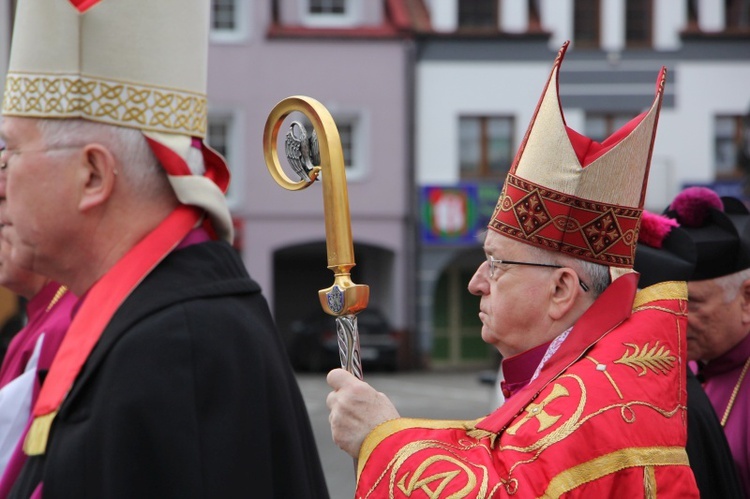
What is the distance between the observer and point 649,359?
283 centimetres

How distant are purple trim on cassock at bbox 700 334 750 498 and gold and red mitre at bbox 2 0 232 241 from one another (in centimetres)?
218

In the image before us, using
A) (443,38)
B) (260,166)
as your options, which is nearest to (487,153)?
(443,38)

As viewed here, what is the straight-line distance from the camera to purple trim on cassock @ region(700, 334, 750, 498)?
162 inches

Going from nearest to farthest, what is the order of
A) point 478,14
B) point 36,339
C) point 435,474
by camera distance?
point 435,474, point 36,339, point 478,14

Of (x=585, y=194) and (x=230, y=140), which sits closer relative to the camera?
(x=585, y=194)

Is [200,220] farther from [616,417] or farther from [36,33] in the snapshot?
[616,417]

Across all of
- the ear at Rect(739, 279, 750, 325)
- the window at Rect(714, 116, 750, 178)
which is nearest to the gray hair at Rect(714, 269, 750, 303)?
the ear at Rect(739, 279, 750, 325)

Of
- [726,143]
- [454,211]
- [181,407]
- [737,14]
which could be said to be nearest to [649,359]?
[181,407]

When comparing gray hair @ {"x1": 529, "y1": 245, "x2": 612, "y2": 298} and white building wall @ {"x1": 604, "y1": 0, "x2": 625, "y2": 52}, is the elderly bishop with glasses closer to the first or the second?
gray hair @ {"x1": 529, "y1": 245, "x2": 612, "y2": 298}

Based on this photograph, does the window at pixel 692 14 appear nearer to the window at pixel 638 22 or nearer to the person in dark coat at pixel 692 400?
the window at pixel 638 22

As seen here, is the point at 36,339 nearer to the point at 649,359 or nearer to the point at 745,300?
the point at 649,359

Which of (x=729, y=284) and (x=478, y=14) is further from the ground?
(x=478, y=14)

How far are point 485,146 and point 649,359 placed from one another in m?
22.7

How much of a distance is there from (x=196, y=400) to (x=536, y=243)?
0.96m
